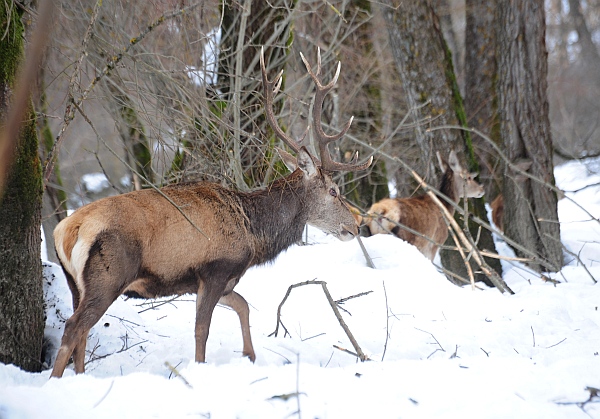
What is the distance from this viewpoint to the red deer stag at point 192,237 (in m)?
4.44

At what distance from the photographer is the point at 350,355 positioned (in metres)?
5.32

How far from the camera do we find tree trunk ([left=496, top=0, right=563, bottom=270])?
904cm

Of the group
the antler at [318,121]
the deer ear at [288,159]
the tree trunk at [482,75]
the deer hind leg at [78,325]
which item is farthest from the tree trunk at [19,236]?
the tree trunk at [482,75]

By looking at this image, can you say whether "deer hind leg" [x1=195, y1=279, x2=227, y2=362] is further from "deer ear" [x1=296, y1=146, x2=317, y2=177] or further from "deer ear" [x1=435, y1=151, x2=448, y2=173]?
"deer ear" [x1=435, y1=151, x2=448, y2=173]

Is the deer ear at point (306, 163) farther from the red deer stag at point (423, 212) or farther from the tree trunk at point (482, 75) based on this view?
the tree trunk at point (482, 75)

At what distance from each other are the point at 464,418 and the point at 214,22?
6.75 m

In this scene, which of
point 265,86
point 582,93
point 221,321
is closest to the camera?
point 265,86

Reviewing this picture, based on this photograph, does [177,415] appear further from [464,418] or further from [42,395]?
[464,418]

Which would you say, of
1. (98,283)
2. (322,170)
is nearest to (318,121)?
(322,170)

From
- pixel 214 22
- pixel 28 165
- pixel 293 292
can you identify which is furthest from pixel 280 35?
pixel 28 165

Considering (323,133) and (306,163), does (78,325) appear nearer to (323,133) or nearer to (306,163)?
(306,163)

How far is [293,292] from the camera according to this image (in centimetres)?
668

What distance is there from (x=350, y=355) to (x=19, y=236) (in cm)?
274

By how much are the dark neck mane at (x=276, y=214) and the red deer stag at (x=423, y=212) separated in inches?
127
